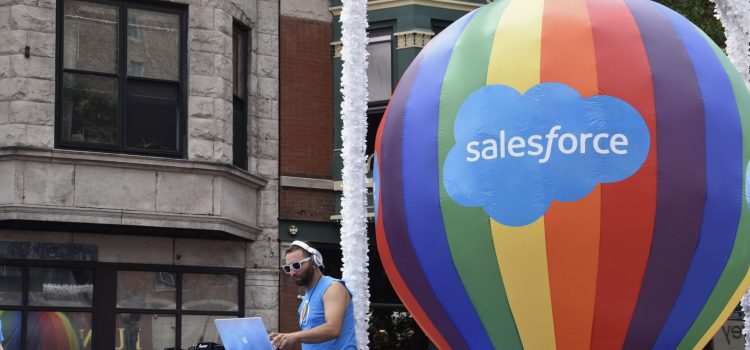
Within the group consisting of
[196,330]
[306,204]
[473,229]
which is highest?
[306,204]

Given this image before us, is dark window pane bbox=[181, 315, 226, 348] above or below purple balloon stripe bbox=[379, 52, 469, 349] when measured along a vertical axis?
below

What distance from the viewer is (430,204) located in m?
8.48

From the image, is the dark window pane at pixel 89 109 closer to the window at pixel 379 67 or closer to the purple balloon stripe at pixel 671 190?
the window at pixel 379 67

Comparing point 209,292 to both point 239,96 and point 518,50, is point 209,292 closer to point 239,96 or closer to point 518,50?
point 239,96

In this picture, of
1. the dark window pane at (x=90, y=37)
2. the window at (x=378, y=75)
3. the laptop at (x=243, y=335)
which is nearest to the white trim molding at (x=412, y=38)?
the window at (x=378, y=75)

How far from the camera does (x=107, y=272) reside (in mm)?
17250

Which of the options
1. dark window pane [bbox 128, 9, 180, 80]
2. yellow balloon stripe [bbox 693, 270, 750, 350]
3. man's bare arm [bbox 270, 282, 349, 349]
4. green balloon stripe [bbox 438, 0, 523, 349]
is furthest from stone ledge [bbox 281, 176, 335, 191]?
man's bare arm [bbox 270, 282, 349, 349]

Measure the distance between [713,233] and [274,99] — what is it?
37.5ft

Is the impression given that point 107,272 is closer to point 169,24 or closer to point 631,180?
point 169,24

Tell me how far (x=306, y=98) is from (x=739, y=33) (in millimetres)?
7757

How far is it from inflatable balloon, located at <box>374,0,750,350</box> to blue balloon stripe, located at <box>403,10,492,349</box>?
0.01 m

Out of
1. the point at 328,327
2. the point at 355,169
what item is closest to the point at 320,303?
the point at 328,327

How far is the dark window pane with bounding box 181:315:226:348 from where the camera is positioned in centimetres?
1764

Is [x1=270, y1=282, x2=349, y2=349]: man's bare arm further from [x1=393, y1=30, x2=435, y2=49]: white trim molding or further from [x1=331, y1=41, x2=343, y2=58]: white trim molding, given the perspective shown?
[x1=331, y1=41, x2=343, y2=58]: white trim molding
